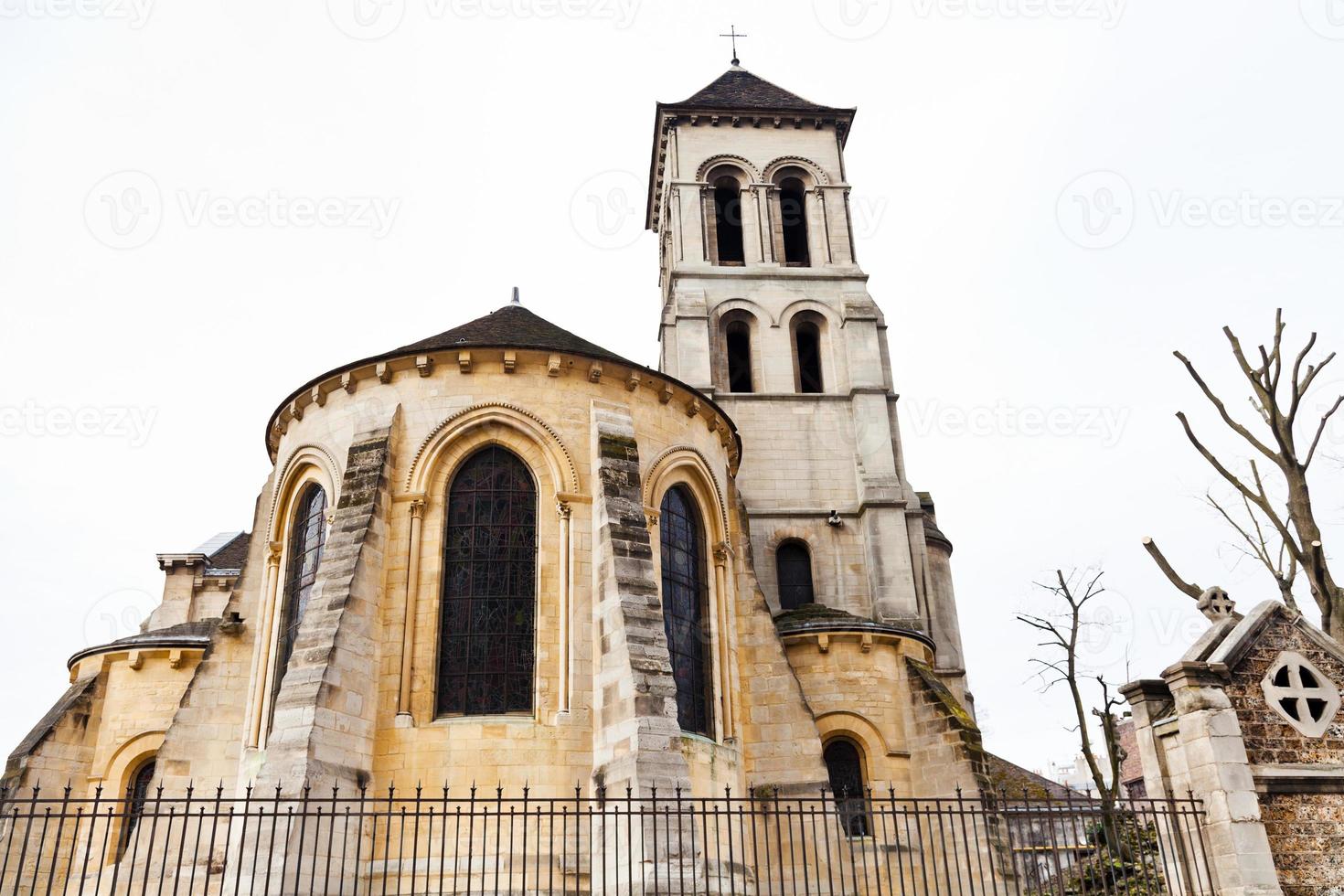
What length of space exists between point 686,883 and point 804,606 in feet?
39.5

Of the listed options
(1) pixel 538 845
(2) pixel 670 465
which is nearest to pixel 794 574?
(2) pixel 670 465

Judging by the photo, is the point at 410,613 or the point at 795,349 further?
the point at 795,349

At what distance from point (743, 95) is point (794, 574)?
1524cm

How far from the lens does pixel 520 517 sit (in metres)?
15.4

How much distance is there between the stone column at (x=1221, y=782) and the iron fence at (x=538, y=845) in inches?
8.3

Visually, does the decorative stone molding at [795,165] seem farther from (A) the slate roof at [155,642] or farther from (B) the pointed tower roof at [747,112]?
(A) the slate roof at [155,642]

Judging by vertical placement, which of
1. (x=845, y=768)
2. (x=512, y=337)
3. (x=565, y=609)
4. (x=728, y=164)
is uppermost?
(x=728, y=164)

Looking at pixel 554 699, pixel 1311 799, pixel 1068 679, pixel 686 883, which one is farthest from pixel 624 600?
pixel 1068 679

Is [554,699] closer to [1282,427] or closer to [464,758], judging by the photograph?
[464,758]

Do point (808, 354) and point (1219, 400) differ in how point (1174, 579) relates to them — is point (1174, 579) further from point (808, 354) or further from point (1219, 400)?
point (808, 354)

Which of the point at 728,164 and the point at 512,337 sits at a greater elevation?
the point at 728,164

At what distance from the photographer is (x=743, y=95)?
102 feet

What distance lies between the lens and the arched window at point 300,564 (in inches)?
628

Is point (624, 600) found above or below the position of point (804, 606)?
below
